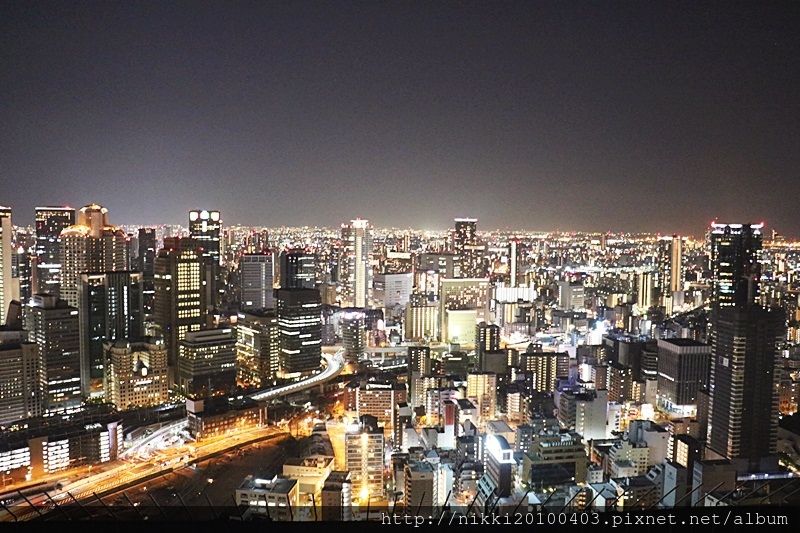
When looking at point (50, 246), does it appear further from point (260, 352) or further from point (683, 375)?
point (683, 375)

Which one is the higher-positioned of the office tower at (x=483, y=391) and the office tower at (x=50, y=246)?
the office tower at (x=50, y=246)

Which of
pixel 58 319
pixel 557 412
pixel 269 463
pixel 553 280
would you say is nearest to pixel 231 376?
pixel 58 319

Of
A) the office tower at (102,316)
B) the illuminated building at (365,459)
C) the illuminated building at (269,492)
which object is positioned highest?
the office tower at (102,316)

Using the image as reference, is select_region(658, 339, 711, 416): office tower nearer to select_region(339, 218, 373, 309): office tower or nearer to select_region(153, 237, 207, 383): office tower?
select_region(153, 237, 207, 383): office tower

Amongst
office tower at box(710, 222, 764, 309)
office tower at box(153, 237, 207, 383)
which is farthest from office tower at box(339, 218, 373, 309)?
office tower at box(710, 222, 764, 309)

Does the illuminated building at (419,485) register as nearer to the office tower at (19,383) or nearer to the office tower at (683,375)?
the office tower at (683,375)

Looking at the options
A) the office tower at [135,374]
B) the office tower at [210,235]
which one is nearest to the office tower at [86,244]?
the office tower at [210,235]
